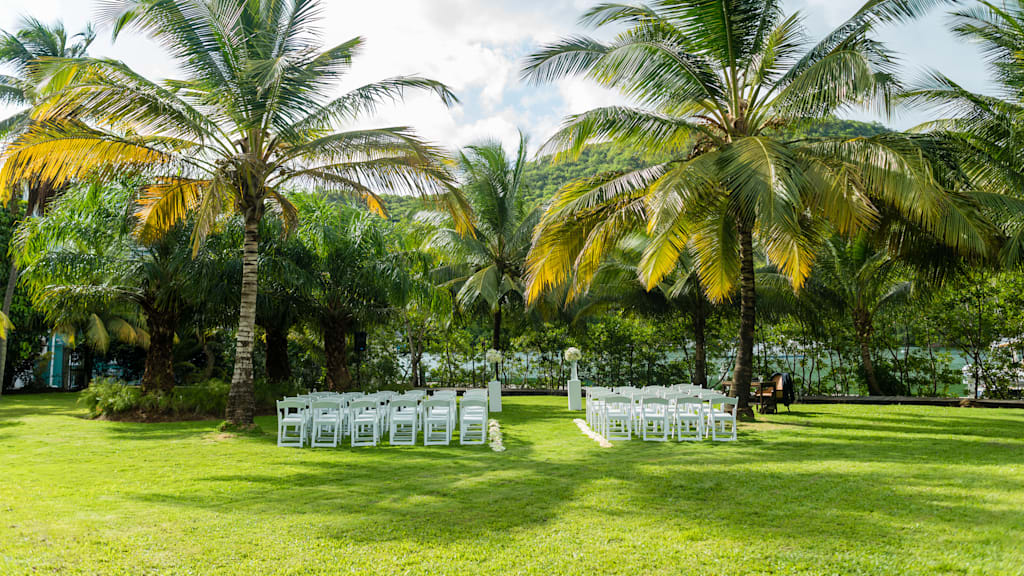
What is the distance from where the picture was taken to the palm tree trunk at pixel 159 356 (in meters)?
14.0

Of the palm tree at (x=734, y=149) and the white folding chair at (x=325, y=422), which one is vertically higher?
the palm tree at (x=734, y=149)

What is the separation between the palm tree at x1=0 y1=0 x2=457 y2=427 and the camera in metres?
9.27

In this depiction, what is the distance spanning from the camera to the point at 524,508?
17.7 ft

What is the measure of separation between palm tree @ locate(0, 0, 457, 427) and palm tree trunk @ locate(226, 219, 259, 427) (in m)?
0.02

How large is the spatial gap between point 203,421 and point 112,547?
964 cm

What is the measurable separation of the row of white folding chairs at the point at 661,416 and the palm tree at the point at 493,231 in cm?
871

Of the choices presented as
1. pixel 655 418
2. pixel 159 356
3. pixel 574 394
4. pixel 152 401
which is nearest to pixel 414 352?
pixel 574 394

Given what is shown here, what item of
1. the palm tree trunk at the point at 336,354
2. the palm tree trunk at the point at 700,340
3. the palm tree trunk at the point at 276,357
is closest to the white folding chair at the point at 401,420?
the palm tree trunk at the point at 336,354

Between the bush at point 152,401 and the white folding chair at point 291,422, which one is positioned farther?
the bush at point 152,401

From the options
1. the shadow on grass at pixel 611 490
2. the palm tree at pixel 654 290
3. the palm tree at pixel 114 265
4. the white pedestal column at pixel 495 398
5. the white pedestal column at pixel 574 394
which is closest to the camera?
the shadow on grass at pixel 611 490

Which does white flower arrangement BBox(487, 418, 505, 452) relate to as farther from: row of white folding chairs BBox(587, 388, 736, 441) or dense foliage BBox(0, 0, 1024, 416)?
dense foliage BBox(0, 0, 1024, 416)

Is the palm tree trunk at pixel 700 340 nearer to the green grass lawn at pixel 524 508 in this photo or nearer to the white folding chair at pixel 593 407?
the white folding chair at pixel 593 407

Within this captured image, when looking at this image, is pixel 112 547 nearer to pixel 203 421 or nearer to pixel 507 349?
pixel 203 421

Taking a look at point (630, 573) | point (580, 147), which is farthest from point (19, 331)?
point (630, 573)
